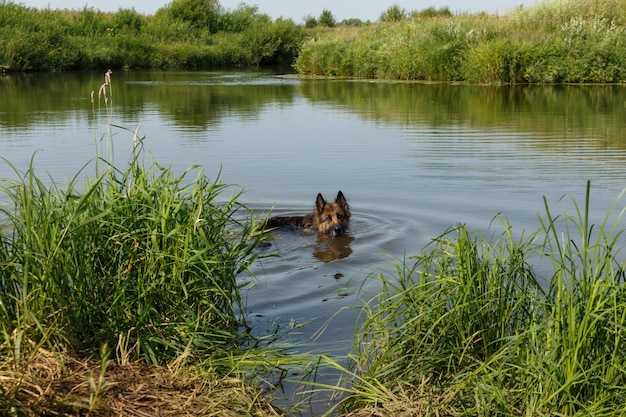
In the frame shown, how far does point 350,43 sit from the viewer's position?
38.5m

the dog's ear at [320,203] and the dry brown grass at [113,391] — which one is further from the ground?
the dog's ear at [320,203]

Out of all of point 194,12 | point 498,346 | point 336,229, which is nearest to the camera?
point 498,346

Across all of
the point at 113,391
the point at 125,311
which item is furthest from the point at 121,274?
the point at 113,391

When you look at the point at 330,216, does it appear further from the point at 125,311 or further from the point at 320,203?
the point at 125,311

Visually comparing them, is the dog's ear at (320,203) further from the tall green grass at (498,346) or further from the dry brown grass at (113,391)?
the dry brown grass at (113,391)

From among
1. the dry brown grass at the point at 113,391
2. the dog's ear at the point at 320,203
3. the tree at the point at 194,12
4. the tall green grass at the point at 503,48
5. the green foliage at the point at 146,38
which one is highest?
the tree at the point at 194,12

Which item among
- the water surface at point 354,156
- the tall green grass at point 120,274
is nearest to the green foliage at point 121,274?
the tall green grass at point 120,274

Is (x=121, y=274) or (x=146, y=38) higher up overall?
(x=146, y=38)

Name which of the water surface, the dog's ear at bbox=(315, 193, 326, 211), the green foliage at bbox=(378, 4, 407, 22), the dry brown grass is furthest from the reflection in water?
the green foliage at bbox=(378, 4, 407, 22)

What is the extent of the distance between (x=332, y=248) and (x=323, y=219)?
0.65 m

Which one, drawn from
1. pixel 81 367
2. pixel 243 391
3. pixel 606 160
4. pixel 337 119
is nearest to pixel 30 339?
pixel 81 367

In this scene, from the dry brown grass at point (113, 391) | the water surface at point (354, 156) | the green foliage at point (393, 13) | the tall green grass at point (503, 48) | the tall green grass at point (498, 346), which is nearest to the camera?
the dry brown grass at point (113, 391)

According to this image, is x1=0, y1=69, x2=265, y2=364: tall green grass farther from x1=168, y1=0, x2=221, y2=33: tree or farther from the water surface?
x1=168, y1=0, x2=221, y2=33: tree

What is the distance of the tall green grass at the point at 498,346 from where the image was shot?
3695 mm
